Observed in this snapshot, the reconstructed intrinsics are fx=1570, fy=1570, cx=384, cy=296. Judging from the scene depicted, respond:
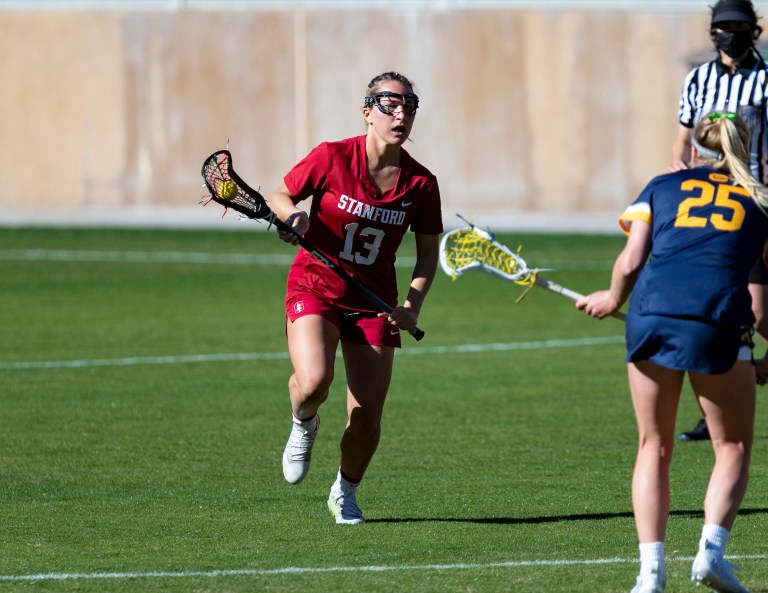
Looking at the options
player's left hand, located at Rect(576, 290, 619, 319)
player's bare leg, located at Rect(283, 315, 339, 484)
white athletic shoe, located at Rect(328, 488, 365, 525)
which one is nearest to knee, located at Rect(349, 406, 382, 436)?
player's bare leg, located at Rect(283, 315, 339, 484)

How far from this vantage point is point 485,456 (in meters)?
9.50

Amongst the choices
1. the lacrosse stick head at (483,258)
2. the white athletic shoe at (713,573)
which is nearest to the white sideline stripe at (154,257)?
the lacrosse stick head at (483,258)

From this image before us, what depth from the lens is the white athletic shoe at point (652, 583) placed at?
582 centimetres

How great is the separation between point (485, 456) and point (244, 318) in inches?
304

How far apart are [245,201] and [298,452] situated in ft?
4.22

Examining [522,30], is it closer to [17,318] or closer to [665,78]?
[665,78]

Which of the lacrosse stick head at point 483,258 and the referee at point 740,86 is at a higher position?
the referee at point 740,86

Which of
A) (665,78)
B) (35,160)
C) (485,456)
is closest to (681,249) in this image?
(485,456)

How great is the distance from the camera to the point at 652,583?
5.83m

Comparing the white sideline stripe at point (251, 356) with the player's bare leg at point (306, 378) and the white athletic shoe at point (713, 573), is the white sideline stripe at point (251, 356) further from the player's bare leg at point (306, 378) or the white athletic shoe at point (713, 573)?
the white athletic shoe at point (713, 573)

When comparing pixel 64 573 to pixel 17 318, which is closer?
pixel 64 573

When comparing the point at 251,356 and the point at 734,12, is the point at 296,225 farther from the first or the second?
the point at 251,356

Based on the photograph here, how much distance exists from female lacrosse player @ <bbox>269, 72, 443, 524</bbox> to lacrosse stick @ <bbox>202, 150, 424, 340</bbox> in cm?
8

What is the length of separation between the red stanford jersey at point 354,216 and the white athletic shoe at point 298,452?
669 mm
